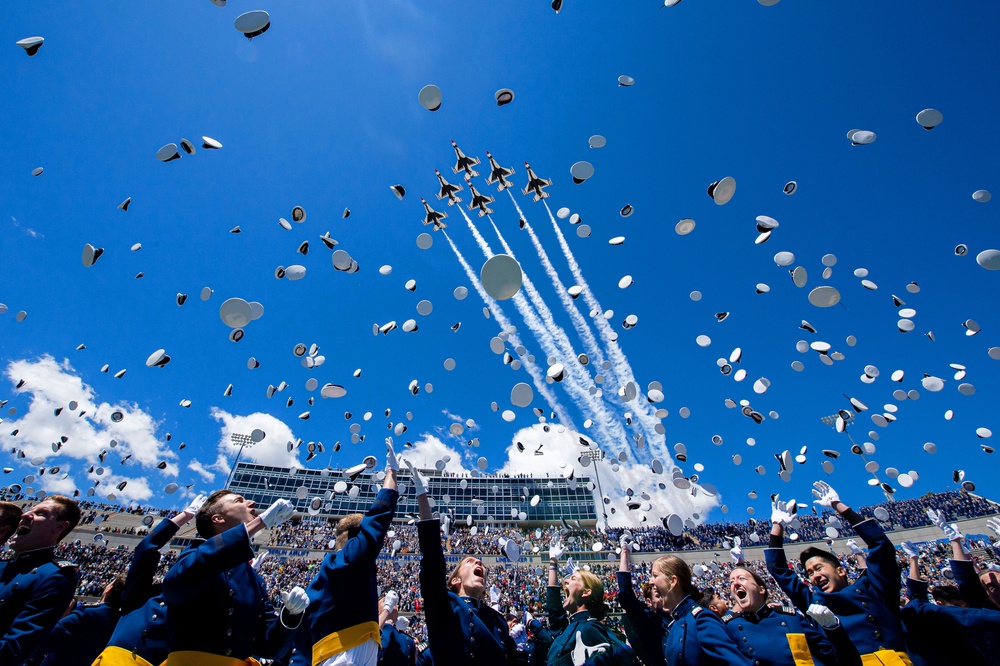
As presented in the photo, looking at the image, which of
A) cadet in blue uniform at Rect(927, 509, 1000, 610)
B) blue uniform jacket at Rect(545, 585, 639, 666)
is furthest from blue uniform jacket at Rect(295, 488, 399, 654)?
cadet in blue uniform at Rect(927, 509, 1000, 610)

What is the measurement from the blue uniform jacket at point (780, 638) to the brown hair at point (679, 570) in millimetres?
368

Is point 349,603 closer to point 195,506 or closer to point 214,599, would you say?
point 214,599

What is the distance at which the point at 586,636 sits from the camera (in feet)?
10.5

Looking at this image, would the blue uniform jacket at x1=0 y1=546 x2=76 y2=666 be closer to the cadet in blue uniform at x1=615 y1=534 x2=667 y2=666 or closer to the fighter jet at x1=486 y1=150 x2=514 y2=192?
the cadet in blue uniform at x1=615 y1=534 x2=667 y2=666

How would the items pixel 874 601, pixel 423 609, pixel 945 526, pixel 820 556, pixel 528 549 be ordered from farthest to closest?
pixel 528 549, pixel 945 526, pixel 820 556, pixel 874 601, pixel 423 609

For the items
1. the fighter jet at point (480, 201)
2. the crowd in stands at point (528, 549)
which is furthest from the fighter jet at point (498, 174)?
the crowd in stands at point (528, 549)

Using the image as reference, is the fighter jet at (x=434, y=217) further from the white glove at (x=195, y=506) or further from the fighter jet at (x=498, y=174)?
the white glove at (x=195, y=506)

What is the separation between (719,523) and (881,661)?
51839 mm

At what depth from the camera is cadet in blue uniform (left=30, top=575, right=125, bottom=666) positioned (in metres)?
3.96

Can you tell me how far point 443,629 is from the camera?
2.72 m

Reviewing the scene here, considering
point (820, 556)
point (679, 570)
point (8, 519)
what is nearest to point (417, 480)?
point (679, 570)

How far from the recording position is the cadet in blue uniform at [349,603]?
2.64 m

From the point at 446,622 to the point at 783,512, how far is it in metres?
4.01

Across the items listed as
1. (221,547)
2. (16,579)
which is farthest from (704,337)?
(16,579)
